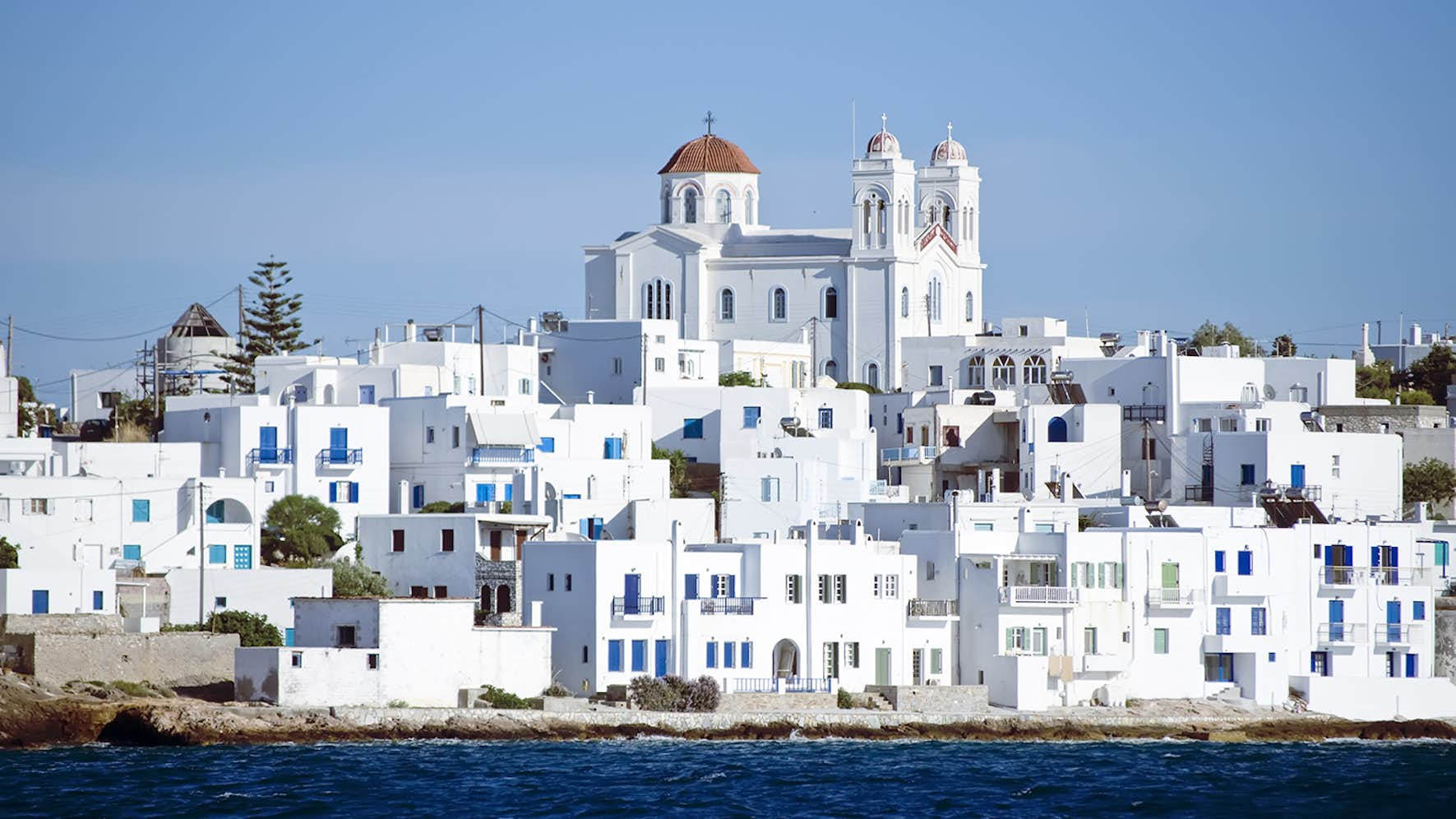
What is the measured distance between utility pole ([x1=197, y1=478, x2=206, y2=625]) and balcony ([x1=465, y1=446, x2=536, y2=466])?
Answer: 316 inches

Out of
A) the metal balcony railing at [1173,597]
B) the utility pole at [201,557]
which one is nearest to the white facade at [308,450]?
the utility pole at [201,557]

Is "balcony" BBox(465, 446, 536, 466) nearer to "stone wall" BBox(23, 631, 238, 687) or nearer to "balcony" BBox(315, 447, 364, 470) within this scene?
"balcony" BBox(315, 447, 364, 470)

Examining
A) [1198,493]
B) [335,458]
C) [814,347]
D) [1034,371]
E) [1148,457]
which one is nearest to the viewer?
[335,458]

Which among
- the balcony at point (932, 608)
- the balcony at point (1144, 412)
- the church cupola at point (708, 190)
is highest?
the church cupola at point (708, 190)

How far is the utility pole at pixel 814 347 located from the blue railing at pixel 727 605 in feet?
123

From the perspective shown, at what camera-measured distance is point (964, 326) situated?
10181 centimetres

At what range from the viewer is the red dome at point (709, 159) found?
344 ft

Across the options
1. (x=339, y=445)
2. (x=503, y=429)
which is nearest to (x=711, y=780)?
(x=503, y=429)

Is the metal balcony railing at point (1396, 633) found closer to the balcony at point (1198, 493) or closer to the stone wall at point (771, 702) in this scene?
the balcony at point (1198, 493)

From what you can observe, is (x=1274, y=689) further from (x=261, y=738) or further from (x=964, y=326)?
(x=964, y=326)

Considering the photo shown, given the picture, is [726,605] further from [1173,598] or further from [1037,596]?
[1173,598]

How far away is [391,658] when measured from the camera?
57.8 metres

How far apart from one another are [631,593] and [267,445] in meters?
14.7

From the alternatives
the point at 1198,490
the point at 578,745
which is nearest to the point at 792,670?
the point at 578,745
